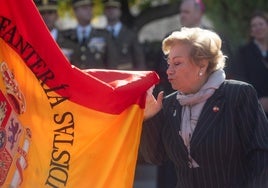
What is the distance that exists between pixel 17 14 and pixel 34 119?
59 centimetres

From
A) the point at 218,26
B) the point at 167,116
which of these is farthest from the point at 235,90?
the point at 218,26

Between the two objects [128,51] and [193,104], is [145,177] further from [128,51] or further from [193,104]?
[193,104]

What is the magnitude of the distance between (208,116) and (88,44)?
16.9 feet

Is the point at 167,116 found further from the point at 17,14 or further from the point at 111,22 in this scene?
the point at 111,22

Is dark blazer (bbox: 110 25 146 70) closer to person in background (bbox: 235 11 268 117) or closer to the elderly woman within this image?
person in background (bbox: 235 11 268 117)

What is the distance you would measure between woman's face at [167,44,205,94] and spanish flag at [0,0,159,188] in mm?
325

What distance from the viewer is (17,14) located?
18.7 ft

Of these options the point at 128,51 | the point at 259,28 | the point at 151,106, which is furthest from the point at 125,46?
the point at 151,106

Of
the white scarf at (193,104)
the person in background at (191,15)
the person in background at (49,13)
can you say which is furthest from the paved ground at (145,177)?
the white scarf at (193,104)

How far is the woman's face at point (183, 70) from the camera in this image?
18.5 feet

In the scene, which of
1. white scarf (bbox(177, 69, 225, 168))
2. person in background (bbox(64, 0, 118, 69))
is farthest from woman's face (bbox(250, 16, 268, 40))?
white scarf (bbox(177, 69, 225, 168))

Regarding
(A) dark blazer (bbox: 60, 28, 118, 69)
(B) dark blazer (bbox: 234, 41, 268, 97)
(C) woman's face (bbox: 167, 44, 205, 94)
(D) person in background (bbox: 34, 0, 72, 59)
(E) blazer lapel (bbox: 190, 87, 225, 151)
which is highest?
(D) person in background (bbox: 34, 0, 72, 59)

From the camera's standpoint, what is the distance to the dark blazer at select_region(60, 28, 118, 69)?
415 inches

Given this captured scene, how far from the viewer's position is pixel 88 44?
10.7m
